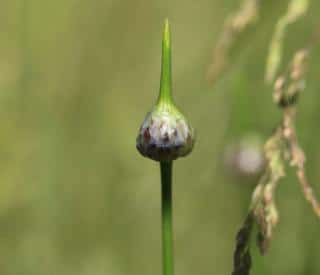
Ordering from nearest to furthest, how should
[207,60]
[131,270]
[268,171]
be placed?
[268,171], [131,270], [207,60]

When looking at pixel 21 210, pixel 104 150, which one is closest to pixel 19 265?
pixel 21 210

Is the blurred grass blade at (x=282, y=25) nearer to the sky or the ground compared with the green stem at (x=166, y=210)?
nearer to the sky

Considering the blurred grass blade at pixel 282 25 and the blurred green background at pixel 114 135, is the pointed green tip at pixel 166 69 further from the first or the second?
the blurred green background at pixel 114 135

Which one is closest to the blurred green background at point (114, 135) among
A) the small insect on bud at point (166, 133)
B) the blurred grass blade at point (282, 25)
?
the blurred grass blade at point (282, 25)

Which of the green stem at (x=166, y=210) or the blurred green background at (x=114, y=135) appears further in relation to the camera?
the blurred green background at (x=114, y=135)

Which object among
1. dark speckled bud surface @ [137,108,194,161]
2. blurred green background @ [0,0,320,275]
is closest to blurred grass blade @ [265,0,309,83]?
dark speckled bud surface @ [137,108,194,161]

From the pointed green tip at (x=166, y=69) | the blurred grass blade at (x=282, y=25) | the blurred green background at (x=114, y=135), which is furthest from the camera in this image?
the blurred green background at (x=114, y=135)

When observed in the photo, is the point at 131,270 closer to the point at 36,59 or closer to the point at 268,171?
the point at 36,59

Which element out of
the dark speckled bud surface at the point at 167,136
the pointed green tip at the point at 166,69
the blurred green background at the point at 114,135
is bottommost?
the blurred green background at the point at 114,135

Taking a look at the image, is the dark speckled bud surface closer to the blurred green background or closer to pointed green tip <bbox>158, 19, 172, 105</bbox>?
pointed green tip <bbox>158, 19, 172, 105</bbox>
